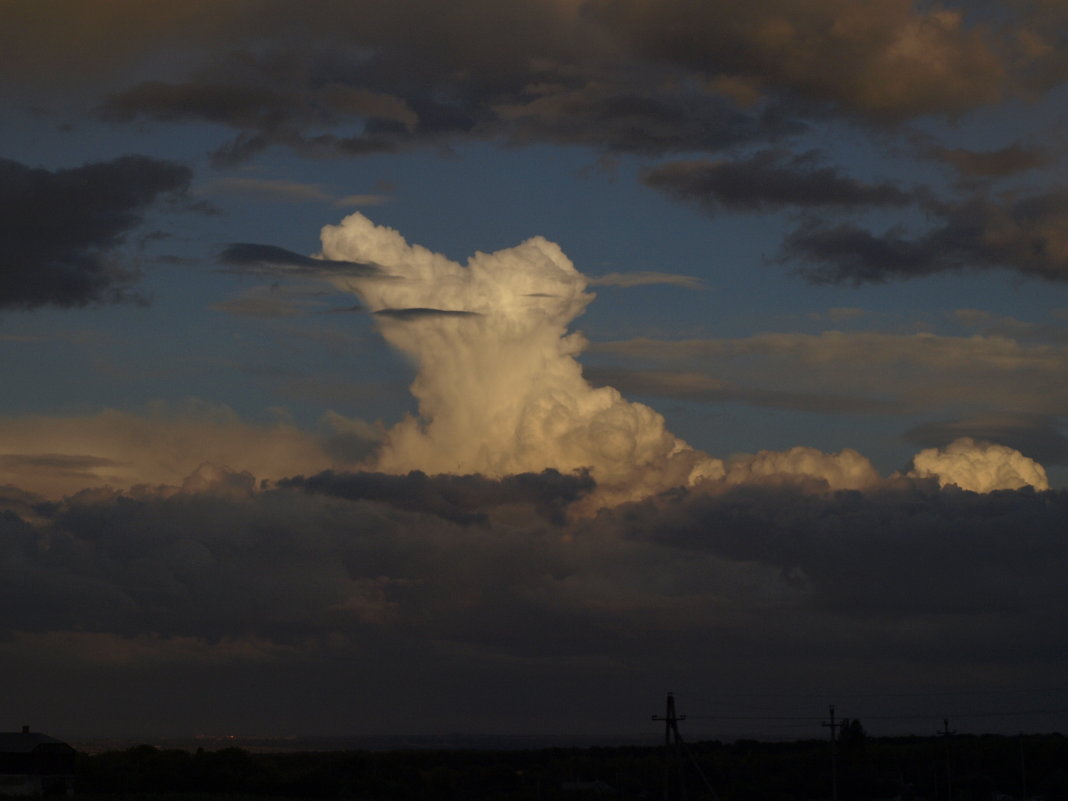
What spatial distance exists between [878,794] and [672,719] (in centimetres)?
11777

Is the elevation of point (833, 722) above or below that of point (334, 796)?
above

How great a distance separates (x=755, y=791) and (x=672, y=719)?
106 m

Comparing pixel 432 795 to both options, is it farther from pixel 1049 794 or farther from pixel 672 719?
pixel 672 719

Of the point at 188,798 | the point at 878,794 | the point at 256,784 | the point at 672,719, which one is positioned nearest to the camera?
the point at 672,719

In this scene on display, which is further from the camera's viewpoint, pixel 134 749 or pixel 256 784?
pixel 134 749

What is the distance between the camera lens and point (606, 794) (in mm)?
194250

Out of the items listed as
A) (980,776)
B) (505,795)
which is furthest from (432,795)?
(980,776)

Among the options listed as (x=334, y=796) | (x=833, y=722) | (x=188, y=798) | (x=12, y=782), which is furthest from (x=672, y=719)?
(x=334, y=796)

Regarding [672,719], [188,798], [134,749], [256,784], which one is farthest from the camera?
[134,749]

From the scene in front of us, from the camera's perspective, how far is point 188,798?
122 meters

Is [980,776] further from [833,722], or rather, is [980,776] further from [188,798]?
[188,798]

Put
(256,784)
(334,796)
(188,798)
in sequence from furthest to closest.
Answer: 1. (334,796)
2. (256,784)
3. (188,798)

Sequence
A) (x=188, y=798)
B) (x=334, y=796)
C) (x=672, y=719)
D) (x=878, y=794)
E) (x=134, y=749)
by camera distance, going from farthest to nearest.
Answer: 1. (x=878, y=794)
2. (x=134, y=749)
3. (x=334, y=796)
4. (x=188, y=798)
5. (x=672, y=719)

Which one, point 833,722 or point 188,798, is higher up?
point 833,722
